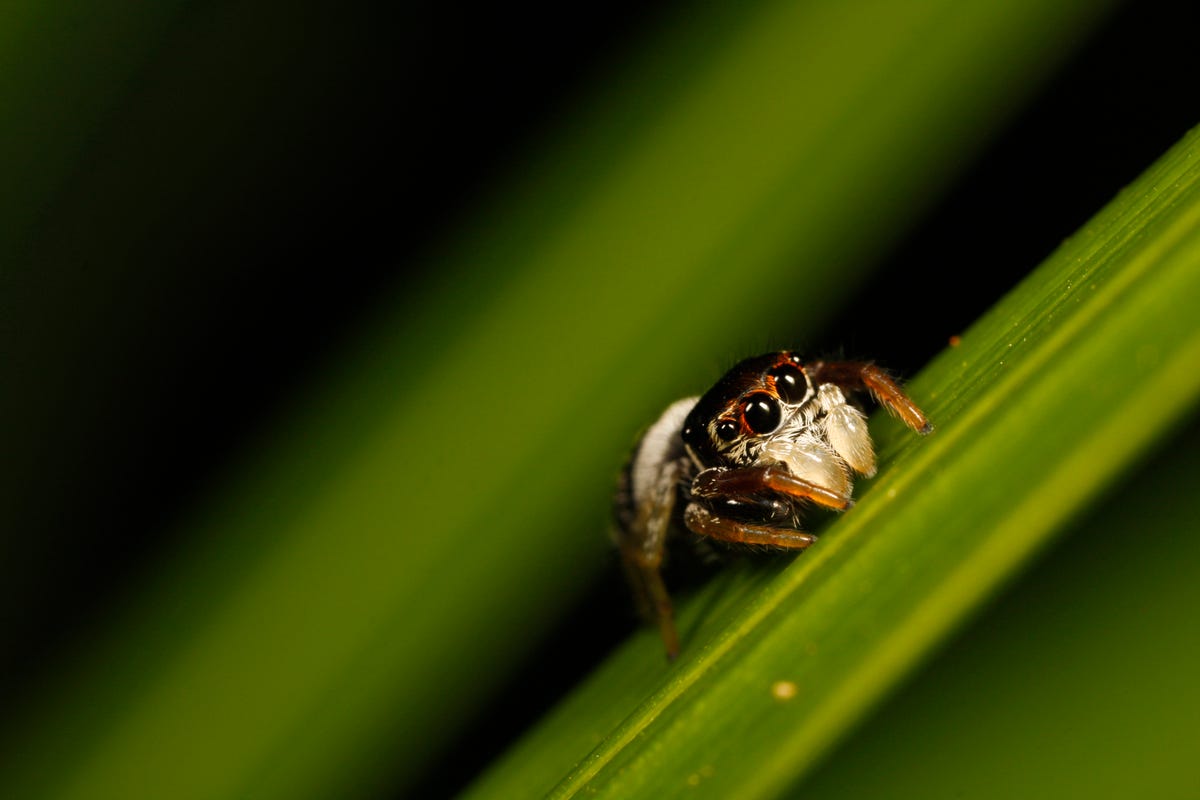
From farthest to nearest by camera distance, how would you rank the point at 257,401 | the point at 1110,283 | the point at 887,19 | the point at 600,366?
the point at 257,401
the point at 600,366
the point at 887,19
the point at 1110,283

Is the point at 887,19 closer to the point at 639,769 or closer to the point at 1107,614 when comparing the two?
the point at 1107,614

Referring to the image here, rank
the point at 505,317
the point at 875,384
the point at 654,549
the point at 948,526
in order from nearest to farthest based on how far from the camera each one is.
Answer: the point at 948,526 < the point at 875,384 < the point at 654,549 < the point at 505,317

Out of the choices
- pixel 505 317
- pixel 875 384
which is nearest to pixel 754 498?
pixel 875 384

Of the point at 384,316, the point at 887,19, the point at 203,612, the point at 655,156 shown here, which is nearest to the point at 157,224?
the point at 384,316

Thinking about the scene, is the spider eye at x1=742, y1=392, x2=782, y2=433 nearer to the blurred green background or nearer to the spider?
the spider

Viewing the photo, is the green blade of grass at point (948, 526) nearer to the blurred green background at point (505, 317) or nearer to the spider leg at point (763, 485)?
the spider leg at point (763, 485)

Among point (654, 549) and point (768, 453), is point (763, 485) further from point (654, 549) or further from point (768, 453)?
point (654, 549)
